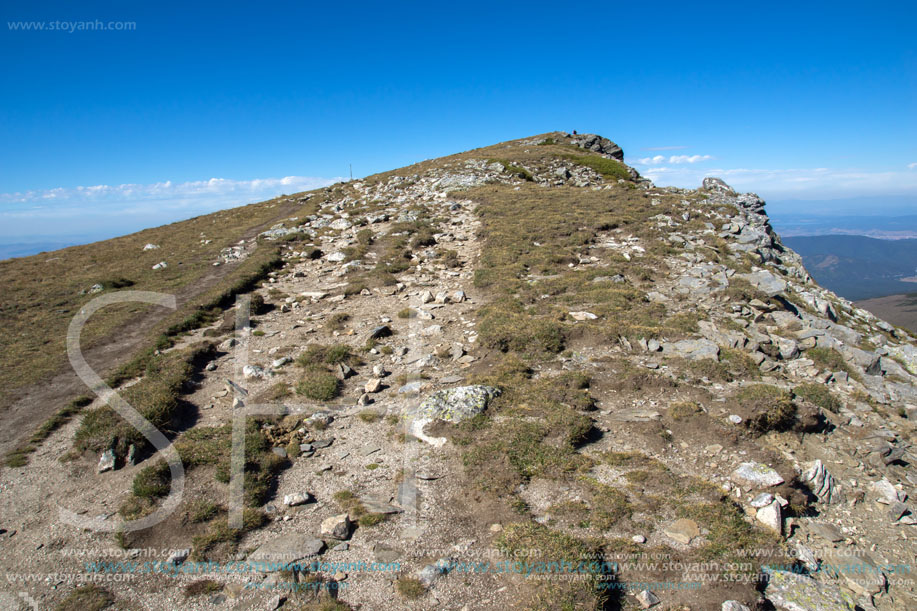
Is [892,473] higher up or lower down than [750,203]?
lower down

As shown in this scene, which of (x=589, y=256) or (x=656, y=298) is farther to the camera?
(x=589, y=256)

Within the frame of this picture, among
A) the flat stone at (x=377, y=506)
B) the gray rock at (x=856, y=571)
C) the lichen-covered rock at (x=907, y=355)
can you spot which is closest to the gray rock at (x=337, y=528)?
the flat stone at (x=377, y=506)

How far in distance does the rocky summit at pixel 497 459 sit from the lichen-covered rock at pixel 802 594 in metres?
0.03

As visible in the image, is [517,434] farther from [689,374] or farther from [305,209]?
[305,209]

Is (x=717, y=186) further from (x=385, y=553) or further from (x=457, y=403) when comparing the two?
(x=385, y=553)

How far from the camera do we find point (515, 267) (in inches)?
812

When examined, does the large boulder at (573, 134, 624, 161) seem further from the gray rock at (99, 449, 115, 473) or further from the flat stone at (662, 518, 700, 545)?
the gray rock at (99, 449, 115, 473)

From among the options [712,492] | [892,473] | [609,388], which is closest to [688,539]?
[712,492]

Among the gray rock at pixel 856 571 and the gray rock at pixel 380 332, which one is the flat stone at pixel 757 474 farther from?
the gray rock at pixel 380 332

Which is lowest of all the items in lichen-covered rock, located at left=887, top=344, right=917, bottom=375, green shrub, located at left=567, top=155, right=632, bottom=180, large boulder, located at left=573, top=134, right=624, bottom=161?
lichen-covered rock, located at left=887, top=344, right=917, bottom=375

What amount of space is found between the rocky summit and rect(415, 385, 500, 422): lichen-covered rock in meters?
0.08

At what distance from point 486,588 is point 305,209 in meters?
41.1

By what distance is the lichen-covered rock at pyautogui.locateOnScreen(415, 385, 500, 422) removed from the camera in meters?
10.3

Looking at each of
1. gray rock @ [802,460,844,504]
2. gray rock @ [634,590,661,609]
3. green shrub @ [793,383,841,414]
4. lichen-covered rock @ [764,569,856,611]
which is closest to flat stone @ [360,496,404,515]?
gray rock @ [634,590,661,609]
